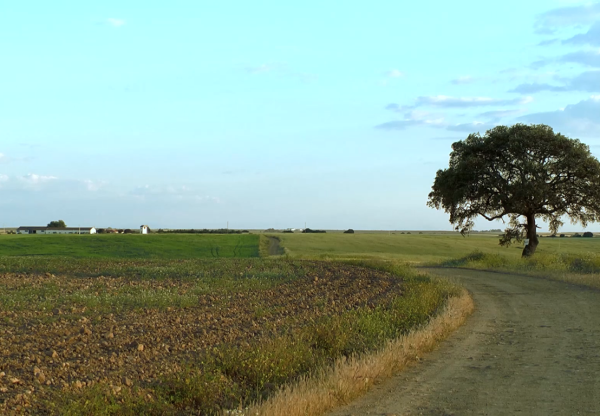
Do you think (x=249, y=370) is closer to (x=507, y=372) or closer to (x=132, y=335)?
(x=507, y=372)

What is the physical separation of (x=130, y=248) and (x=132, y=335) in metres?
61.7

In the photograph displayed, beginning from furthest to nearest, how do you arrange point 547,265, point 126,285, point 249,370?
point 547,265 < point 126,285 < point 249,370

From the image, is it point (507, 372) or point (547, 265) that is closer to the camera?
point (507, 372)

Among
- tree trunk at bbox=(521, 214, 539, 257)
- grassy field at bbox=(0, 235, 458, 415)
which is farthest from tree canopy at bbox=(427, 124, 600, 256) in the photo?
grassy field at bbox=(0, 235, 458, 415)

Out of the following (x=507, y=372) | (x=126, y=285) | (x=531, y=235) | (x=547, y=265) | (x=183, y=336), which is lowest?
(x=507, y=372)

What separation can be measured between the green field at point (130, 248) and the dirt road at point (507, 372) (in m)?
48.6

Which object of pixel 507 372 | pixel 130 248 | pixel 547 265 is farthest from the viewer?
pixel 130 248

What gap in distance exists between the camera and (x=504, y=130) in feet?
133

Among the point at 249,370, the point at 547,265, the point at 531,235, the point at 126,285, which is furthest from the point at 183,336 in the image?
the point at 531,235

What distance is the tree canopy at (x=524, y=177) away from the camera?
38938 mm

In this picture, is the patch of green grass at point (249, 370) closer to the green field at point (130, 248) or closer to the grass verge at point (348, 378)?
the grass verge at point (348, 378)

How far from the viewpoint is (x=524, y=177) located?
130ft

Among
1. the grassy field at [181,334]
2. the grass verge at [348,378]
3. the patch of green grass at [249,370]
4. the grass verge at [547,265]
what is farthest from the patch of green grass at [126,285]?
the grass verge at [547,265]

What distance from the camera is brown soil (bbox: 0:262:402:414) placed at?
9.55 meters
